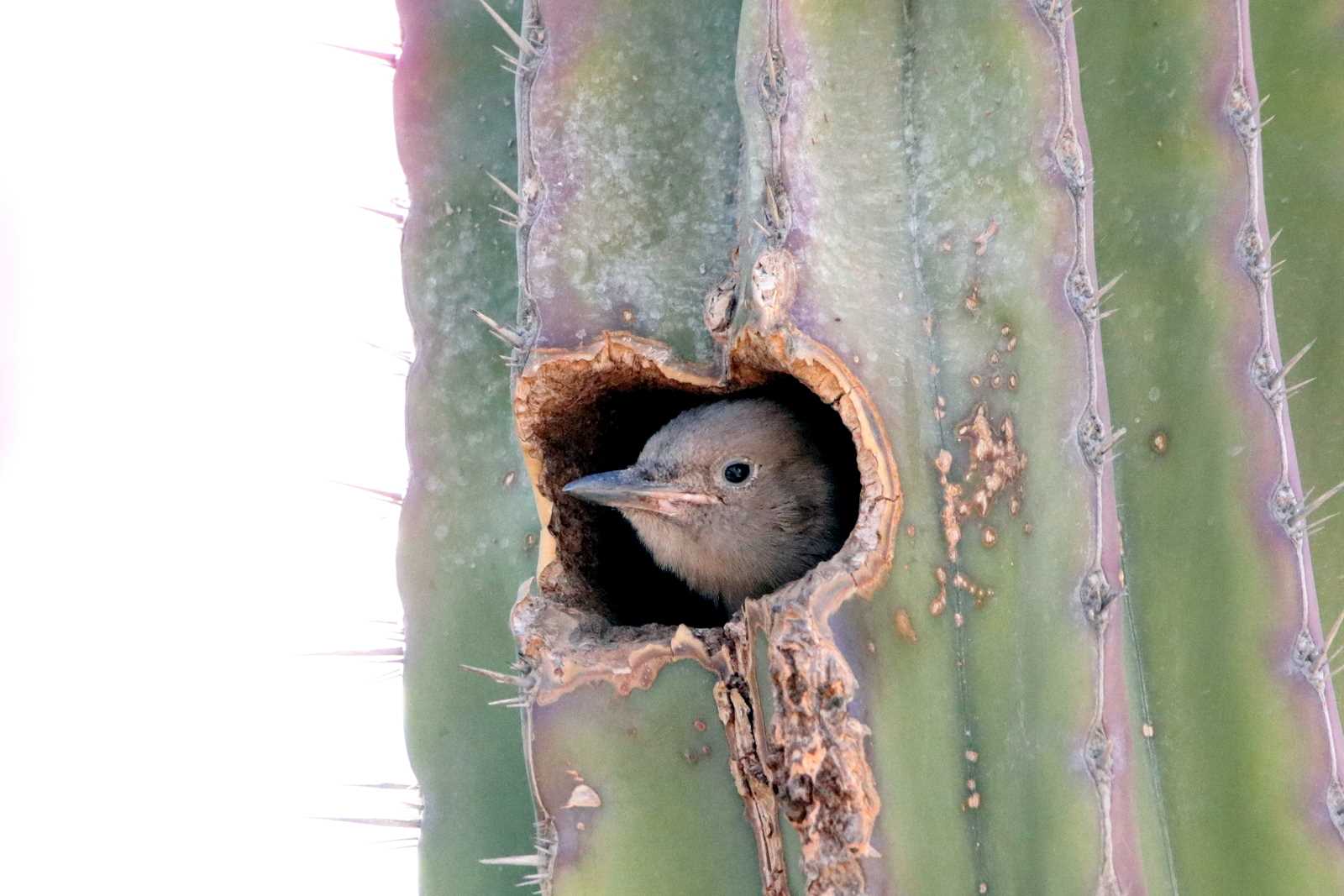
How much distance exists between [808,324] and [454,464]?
0.88 meters

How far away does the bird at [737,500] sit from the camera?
2953 mm

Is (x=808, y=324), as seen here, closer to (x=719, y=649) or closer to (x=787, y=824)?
(x=719, y=649)

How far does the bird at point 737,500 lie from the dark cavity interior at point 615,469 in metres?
0.04

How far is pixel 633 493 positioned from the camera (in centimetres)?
275

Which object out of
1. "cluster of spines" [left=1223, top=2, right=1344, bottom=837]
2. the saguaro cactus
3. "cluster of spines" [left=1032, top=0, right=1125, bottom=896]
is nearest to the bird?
the saguaro cactus

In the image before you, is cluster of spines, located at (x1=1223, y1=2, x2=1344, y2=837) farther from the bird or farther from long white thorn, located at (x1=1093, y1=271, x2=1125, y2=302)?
the bird

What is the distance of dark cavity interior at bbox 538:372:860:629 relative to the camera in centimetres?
258

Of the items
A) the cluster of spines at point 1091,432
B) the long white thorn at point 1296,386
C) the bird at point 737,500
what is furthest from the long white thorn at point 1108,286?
the bird at point 737,500

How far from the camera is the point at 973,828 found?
193 cm

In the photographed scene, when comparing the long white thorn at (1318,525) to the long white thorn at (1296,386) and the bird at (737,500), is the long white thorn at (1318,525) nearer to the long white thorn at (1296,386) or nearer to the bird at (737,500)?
the long white thorn at (1296,386)

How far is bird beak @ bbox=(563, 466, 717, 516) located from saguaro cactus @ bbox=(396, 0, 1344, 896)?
152mm

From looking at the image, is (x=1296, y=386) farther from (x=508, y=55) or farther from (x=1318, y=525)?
(x=508, y=55)

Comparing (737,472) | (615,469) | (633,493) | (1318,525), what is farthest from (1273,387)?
(615,469)

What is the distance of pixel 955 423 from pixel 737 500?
116 centimetres
